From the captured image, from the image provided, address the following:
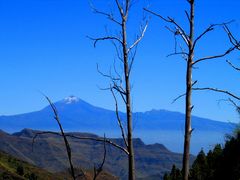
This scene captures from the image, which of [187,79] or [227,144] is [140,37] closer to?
[187,79]

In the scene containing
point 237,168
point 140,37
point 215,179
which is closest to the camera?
point 140,37

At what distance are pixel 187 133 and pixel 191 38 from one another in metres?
2.57

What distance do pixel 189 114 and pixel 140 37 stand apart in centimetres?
287

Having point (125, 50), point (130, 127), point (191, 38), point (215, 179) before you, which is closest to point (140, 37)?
point (125, 50)

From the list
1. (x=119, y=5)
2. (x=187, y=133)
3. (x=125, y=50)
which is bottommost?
(x=187, y=133)

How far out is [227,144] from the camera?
71000 millimetres

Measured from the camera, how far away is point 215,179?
78125mm

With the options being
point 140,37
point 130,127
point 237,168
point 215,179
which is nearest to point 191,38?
point 140,37

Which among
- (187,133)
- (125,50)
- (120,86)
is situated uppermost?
(125,50)

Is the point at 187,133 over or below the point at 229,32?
below

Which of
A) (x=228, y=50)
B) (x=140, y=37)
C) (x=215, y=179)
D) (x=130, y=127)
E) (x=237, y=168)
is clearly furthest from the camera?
(x=215, y=179)

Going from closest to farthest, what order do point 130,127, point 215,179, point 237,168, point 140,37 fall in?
point 130,127 < point 140,37 < point 237,168 < point 215,179

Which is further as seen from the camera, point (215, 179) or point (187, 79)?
point (215, 179)

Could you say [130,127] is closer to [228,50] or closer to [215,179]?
[228,50]
